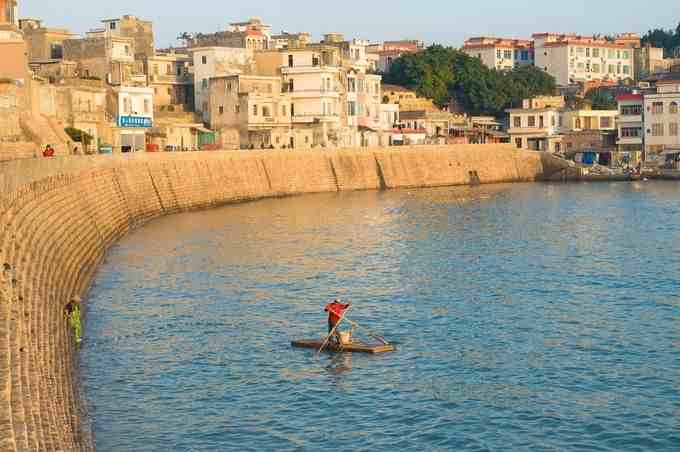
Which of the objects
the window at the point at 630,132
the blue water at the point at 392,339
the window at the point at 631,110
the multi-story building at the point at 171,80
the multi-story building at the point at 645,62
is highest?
the multi-story building at the point at 645,62

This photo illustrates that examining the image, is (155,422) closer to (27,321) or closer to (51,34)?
(27,321)

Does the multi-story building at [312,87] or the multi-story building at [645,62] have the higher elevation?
Answer: the multi-story building at [645,62]

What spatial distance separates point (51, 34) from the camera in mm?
109125

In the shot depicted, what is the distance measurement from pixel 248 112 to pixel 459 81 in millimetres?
47593

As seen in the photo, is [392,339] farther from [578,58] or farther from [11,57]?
[578,58]

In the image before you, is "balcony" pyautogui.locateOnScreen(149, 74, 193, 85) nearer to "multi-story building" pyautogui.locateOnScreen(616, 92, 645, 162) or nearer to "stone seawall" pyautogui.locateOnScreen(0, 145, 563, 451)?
"stone seawall" pyautogui.locateOnScreen(0, 145, 563, 451)

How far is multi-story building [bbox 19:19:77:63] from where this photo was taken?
10794 cm

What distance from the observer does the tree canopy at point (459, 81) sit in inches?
5551

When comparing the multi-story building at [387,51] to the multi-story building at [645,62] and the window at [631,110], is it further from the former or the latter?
the window at [631,110]

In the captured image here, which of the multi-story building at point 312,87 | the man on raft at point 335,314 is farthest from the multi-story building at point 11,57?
the man on raft at point 335,314

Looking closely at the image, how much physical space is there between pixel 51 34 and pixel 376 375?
8558cm

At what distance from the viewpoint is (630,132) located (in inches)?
4729

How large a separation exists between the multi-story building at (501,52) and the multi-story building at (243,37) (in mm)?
54774

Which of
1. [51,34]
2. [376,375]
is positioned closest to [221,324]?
Answer: [376,375]
